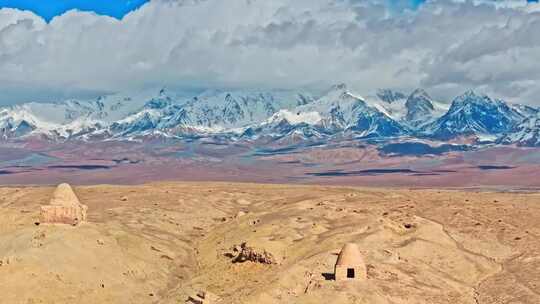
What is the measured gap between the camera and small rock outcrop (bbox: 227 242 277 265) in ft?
276

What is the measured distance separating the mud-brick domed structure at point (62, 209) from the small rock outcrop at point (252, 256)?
23035 mm

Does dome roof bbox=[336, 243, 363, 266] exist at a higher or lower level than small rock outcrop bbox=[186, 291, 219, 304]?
higher

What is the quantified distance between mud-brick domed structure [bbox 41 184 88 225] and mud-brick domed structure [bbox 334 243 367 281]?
42781 mm

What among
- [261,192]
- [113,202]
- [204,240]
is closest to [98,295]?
[204,240]

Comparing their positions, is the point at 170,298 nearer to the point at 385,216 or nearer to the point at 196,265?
the point at 196,265

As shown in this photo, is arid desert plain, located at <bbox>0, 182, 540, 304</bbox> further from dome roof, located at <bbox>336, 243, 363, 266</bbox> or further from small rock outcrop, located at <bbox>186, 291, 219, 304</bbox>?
dome roof, located at <bbox>336, 243, 363, 266</bbox>

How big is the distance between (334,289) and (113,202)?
91.1 metres

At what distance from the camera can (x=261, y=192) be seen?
619 feet

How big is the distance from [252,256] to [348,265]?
21043 mm

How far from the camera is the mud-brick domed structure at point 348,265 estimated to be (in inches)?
2630

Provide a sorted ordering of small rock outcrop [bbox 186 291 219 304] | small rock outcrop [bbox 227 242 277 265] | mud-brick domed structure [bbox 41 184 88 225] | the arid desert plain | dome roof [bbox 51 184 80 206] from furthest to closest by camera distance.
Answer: dome roof [bbox 51 184 80 206]
mud-brick domed structure [bbox 41 184 88 225]
small rock outcrop [bbox 227 242 277 265]
the arid desert plain
small rock outcrop [bbox 186 291 219 304]

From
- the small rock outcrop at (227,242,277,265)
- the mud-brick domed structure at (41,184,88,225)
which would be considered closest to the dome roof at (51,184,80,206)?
the mud-brick domed structure at (41,184,88,225)

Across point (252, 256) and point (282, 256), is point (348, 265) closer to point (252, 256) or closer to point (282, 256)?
point (282, 256)

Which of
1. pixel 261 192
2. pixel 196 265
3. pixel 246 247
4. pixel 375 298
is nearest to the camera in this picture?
pixel 375 298
